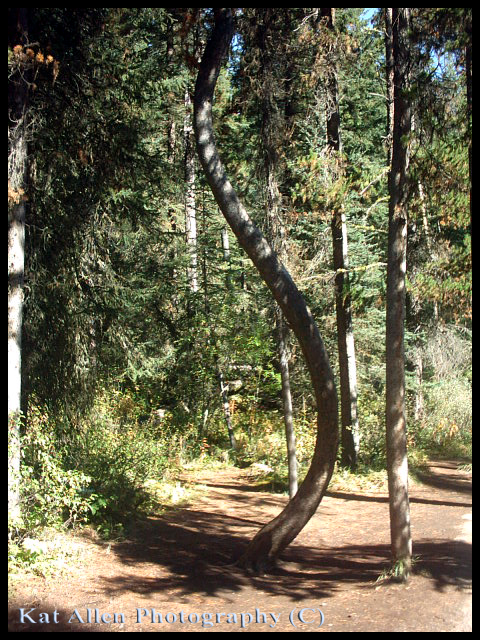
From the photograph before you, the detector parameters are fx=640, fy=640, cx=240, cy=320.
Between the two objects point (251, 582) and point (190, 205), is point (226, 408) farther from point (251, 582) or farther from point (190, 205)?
point (251, 582)

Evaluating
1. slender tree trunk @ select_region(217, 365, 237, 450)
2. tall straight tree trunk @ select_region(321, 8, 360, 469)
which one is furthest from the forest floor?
slender tree trunk @ select_region(217, 365, 237, 450)

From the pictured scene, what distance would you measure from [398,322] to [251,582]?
3826 mm

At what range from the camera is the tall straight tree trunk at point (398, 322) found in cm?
770

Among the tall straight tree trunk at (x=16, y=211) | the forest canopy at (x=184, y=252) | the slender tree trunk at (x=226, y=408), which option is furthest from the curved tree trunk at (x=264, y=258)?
the slender tree trunk at (x=226, y=408)

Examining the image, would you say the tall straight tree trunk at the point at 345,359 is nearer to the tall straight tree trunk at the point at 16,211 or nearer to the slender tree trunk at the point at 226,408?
the slender tree trunk at the point at 226,408

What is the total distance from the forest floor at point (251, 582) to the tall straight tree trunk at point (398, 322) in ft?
2.22

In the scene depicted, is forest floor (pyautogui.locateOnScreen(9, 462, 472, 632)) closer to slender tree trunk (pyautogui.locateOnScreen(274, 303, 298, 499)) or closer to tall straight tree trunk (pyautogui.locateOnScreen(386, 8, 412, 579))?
tall straight tree trunk (pyautogui.locateOnScreen(386, 8, 412, 579))

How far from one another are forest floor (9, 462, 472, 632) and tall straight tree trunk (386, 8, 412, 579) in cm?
68

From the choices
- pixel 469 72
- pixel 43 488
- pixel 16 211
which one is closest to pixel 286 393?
pixel 43 488

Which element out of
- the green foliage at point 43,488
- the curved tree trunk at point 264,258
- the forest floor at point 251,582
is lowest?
the forest floor at point 251,582

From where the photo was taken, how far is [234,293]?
16.7m

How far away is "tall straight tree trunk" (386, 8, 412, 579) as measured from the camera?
25.3 ft

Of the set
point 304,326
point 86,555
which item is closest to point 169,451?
point 86,555
